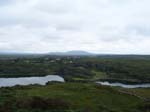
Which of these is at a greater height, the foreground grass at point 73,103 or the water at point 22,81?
the foreground grass at point 73,103

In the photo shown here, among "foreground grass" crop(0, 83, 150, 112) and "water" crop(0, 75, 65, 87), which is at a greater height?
"foreground grass" crop(0, 83, 150, 112)

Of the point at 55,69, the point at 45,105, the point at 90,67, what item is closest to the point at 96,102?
the point at 45,105

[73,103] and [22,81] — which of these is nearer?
[73,103]

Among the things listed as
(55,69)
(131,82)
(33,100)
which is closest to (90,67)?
(55,69)

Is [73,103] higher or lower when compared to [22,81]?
higher

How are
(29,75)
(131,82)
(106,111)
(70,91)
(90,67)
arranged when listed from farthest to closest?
(90,67), (29,75), (131,82), (70,91), (106,111)

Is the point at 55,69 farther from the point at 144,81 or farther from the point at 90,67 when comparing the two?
the point at 144,81

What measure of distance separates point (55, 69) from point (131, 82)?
5637cm

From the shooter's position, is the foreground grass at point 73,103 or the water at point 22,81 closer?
the foreground grass at point 73,103

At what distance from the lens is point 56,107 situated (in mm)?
41938

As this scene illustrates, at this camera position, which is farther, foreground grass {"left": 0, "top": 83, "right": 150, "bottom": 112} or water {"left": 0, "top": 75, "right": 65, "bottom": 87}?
water {"left": 0, "top": 75, "right": 65, "bottom": 87}

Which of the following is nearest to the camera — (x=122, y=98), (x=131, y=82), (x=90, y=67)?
(x=122, y=98)

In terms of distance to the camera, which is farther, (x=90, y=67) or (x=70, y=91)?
(x=90, y=67)

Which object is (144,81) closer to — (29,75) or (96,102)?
(29,75)
